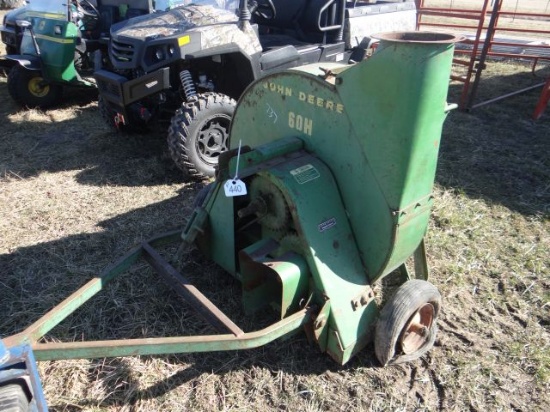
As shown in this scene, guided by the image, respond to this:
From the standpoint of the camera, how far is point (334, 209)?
7.88 ft

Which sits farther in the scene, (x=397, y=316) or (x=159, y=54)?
(x=159, y=54)

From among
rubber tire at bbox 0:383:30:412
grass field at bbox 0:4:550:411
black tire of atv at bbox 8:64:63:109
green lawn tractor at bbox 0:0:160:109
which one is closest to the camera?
rubber tire at bbox 0:383:30:412

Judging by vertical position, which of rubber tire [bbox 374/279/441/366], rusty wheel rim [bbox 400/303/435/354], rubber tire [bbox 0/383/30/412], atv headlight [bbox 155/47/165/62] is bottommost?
rusty wheel rim [bbox 400/303/435/354]

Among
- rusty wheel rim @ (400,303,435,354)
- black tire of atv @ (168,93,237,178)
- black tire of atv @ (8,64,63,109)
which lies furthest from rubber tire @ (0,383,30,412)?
black tire of atv @ (8,64,63,109)

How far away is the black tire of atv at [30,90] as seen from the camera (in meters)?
6.74

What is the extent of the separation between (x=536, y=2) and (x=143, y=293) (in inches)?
1184

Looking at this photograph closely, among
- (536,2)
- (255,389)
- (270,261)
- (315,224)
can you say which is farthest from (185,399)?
(536,2)

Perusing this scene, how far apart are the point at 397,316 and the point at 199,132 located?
285cm

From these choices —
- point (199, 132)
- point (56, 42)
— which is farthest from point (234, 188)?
point (56, 42)

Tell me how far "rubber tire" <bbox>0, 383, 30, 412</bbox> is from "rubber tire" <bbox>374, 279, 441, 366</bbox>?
1.68 m

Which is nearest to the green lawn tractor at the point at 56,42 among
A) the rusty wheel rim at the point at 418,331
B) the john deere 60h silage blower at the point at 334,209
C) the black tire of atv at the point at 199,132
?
the black tire of atv at the point at 199,132

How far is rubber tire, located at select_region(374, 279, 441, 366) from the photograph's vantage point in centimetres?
237

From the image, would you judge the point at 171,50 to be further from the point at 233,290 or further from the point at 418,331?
the point at 418,331

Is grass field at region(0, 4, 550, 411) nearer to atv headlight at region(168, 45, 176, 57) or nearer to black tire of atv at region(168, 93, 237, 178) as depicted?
black tire of atv at region(168, 93, 237, 178)
